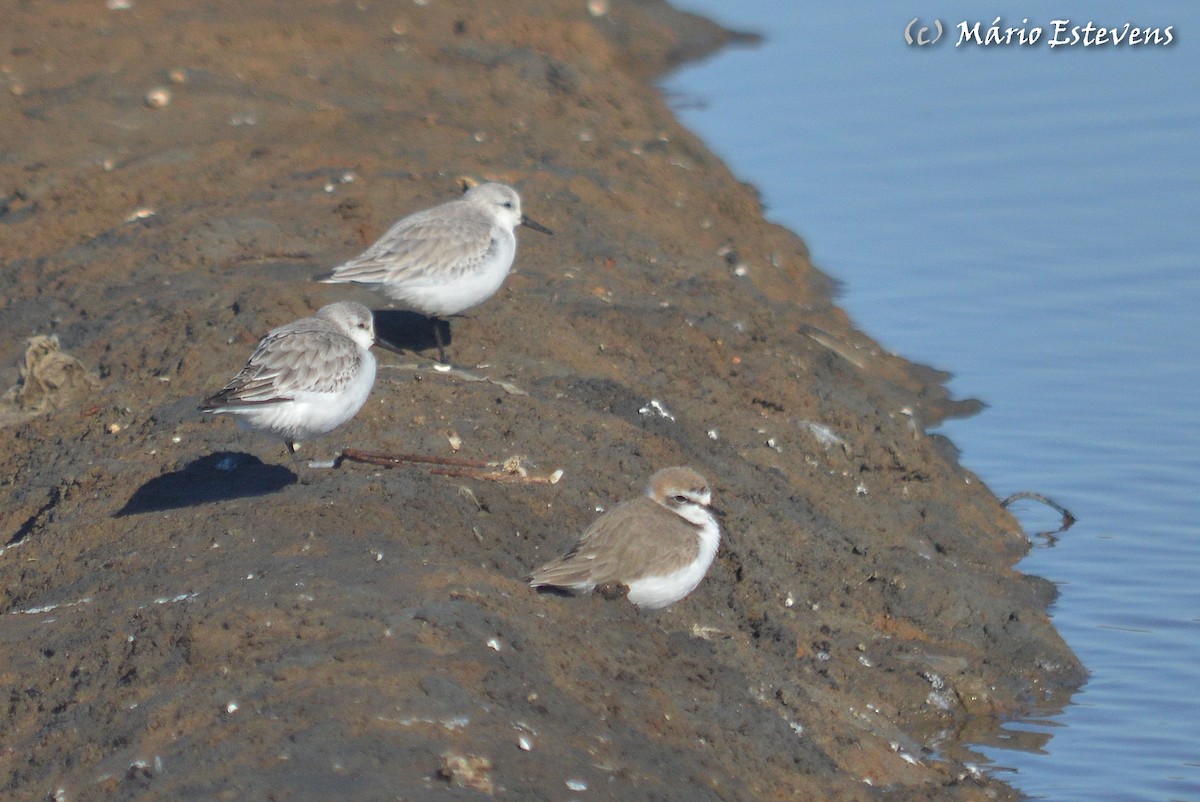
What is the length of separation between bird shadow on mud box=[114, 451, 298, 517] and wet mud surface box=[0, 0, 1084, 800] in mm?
27

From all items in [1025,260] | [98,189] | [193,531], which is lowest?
[98,189]

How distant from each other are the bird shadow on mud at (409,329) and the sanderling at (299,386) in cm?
197

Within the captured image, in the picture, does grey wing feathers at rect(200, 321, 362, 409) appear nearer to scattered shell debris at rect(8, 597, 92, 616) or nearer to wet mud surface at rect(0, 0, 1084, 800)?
wet mud surface at rect(0, 0, 1084, 800)

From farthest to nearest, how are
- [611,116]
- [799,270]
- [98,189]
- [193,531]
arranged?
[611,116] < [799,270] < [98,189] < [193,531]

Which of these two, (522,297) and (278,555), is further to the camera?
(522,297)

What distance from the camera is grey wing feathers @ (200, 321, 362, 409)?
8078 millimetres

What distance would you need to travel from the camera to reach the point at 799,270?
50.0ft

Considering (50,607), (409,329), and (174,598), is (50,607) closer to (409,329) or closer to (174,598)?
(174,598)

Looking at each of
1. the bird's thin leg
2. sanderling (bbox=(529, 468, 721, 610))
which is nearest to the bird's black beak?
the bird's thin leg

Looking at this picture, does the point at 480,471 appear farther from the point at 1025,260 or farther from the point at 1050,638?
the point at 1025,260

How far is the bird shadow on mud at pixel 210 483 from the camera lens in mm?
8211

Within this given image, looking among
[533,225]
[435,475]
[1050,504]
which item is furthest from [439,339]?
[1050,504]

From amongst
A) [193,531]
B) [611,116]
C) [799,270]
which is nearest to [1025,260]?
[799,270]

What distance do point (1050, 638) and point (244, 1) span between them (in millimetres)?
10676
